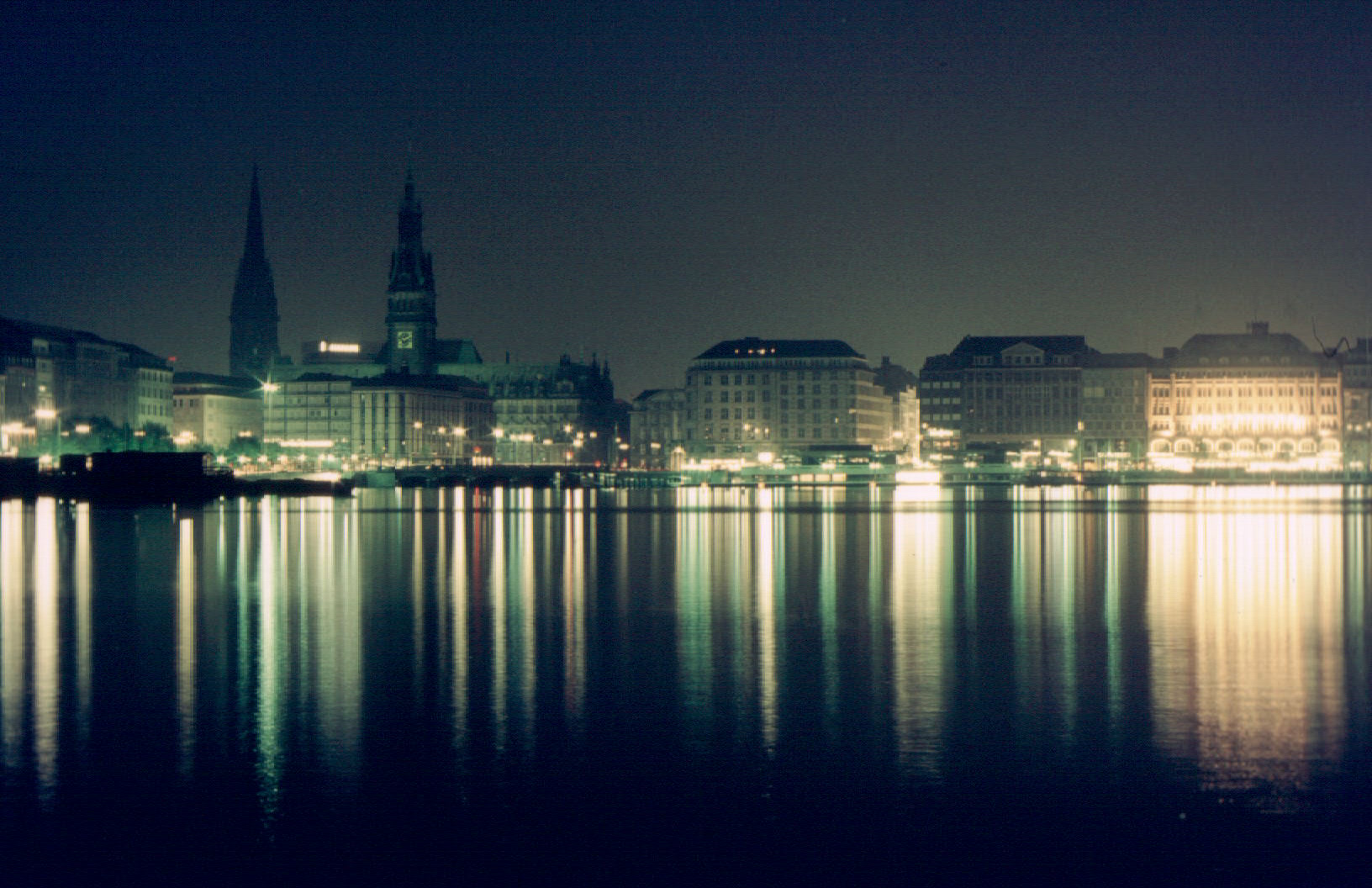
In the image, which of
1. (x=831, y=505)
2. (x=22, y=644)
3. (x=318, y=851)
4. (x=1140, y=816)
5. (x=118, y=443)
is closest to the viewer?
(x=318, y=851)

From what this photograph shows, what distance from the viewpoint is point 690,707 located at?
72.5 ft

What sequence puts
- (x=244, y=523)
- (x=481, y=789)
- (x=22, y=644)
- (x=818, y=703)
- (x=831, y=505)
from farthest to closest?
(x=831, y=505)
(x=244, y=523)
(x=22, y=644)
(x=818, y=703)
(x=481, y=789)

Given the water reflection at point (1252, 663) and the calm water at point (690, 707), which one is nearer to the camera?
the calm water at point (690, 707)

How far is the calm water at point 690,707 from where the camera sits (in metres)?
15.8

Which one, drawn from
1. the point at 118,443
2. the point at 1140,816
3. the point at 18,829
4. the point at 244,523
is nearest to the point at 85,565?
the point at 244,523

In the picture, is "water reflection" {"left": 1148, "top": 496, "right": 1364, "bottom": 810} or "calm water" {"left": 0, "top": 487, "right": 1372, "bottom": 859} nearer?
"calm water" {"left": 0, "top": 487, "right": 1372, "bottom": 859}

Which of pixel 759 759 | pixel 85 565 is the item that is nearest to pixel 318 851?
pixel 759 759

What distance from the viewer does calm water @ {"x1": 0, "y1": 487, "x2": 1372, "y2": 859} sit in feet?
51.9

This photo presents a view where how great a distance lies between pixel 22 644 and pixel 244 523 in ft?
167

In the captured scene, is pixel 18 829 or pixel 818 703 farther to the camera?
pixel 818 703

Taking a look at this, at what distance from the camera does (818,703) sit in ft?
73.0

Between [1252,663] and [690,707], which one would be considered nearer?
[690,707]

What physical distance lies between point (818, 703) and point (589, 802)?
20.5ft

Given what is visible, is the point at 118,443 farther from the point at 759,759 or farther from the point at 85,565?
the point at 759,759
